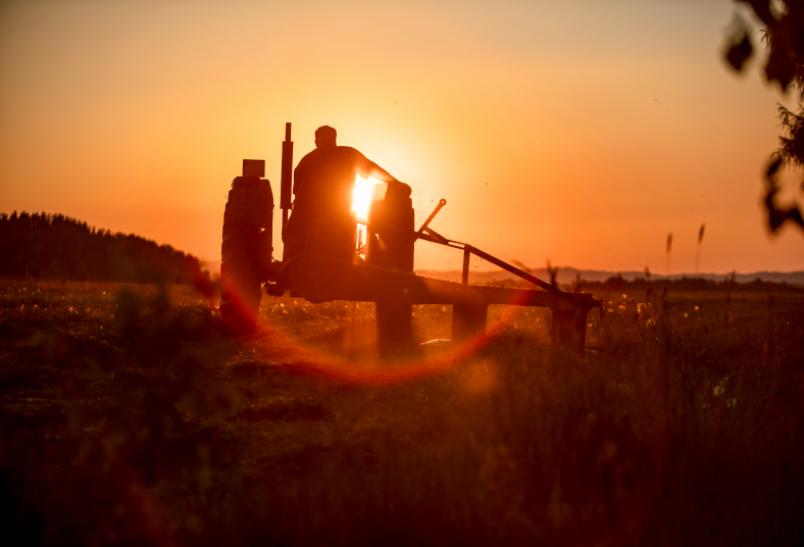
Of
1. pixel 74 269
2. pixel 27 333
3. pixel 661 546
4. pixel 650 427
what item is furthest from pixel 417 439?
pixel 74 269

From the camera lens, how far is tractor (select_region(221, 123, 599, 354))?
7.29 meters

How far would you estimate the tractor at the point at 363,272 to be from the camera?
7285 millimetres

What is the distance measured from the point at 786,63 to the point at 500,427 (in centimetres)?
214

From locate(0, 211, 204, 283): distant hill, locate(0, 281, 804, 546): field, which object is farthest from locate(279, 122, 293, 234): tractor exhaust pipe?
locate(0, 211, 204, 283): distant hill

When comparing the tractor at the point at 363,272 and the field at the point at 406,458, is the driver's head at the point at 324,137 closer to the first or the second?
the tractor at the point at 363,272

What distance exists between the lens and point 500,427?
4.08 metres

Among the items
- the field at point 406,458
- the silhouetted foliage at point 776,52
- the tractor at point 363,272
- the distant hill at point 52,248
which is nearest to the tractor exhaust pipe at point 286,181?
the tractor at point 363,272

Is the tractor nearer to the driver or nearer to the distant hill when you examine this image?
the driver

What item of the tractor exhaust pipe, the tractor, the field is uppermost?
the tractor exhaust pipe

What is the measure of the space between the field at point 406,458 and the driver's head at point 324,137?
8.23 ft

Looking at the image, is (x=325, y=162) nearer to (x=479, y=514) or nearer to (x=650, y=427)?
(x=650, y=427)

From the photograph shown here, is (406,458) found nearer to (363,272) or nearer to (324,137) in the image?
(363,272)

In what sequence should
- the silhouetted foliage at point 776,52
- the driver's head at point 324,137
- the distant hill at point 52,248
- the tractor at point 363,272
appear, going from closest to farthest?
the silhouetted foliage at point 776,52
the tractor at point 363,272
the driver's head at point 324,137
the distant hill at point 52,248

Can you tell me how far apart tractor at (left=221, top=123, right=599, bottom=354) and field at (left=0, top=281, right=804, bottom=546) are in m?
1.36
